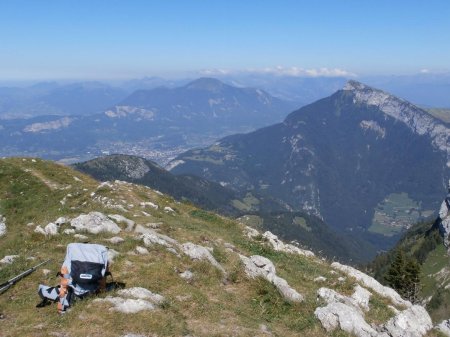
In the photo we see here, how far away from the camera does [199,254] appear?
2284 centimetres

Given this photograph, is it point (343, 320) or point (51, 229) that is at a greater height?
point (51, 229)

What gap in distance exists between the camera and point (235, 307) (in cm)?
1823

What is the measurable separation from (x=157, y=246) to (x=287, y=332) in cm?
919

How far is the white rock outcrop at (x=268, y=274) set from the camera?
66.2 feet

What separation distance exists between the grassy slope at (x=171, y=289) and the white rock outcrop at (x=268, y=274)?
48 centimetres

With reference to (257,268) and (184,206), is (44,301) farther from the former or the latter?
(184,206)

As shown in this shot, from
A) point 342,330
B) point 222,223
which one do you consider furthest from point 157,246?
point 222,223

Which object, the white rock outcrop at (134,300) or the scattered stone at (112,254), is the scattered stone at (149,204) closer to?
the scattered stone at (112,254)

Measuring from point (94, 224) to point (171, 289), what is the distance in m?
9.09

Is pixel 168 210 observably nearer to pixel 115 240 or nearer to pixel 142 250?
pixel 115 240

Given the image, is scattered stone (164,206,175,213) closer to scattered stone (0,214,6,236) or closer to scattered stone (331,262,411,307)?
scattered stone (0,214,6,236)

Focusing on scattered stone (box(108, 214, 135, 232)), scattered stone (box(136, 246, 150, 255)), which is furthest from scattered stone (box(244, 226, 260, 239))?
scattered stone (box(136, 246, 150, 255))

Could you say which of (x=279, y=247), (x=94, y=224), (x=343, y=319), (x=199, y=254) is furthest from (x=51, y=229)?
(x=343, y=319)

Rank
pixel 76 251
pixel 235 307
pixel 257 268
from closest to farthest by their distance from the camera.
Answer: pixel 76 251, pixel 235 307, pixel 257 268
